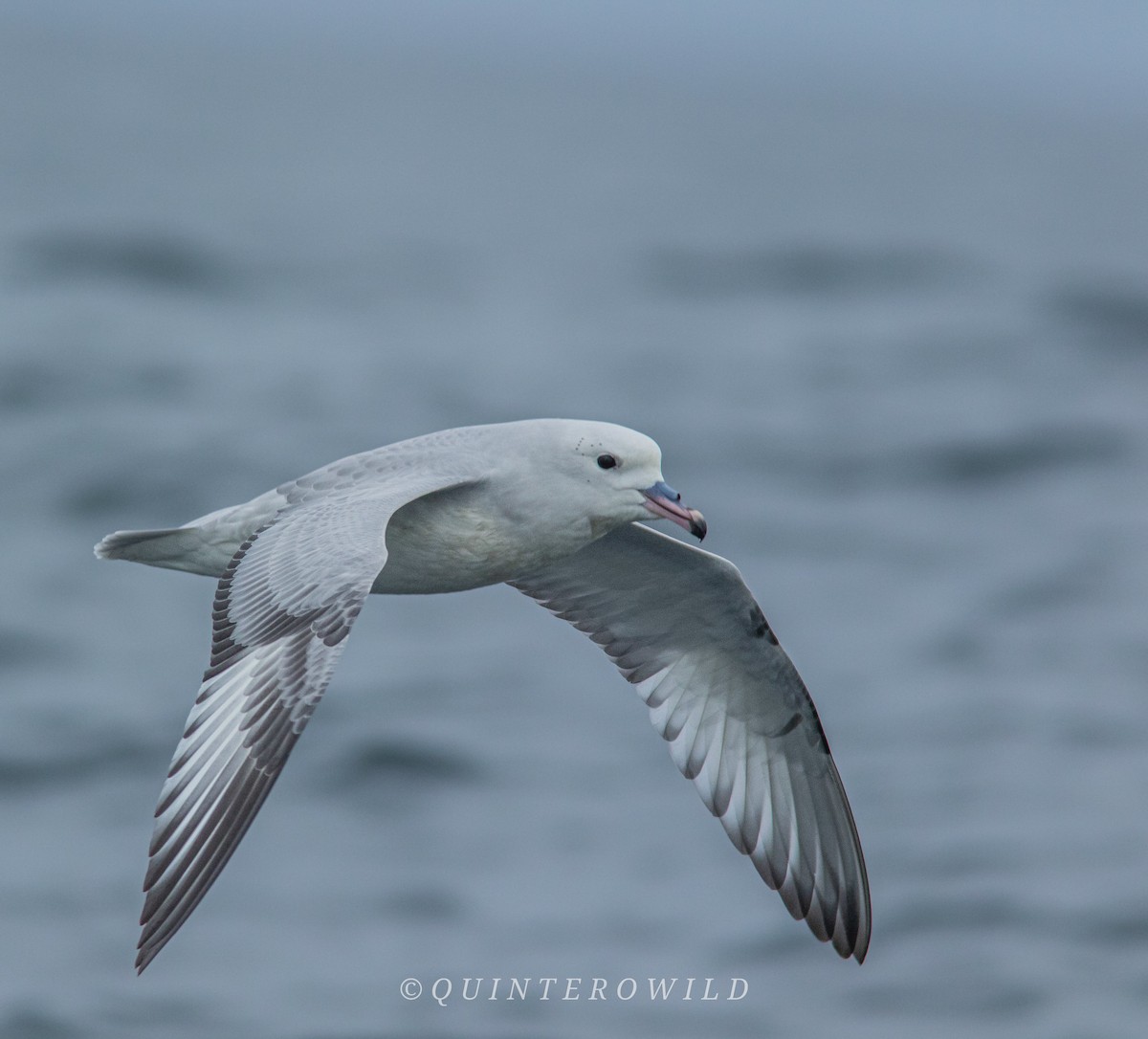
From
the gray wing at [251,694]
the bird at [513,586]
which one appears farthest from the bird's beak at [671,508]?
the gray wing at [251,694]

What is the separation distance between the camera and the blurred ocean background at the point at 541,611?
22.0m

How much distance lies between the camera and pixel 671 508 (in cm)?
895

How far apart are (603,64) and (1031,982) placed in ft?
493

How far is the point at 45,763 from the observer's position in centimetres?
2570

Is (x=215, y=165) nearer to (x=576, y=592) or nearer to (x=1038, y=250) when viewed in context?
(x=1038, y=250)

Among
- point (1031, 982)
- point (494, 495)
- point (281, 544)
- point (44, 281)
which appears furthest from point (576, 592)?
point (44, 281)

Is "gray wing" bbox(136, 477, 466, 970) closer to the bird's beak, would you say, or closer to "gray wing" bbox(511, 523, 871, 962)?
the bird's beak

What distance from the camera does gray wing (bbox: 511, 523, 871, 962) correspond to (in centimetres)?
1052

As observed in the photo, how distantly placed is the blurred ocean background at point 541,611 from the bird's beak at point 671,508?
12.4 metres

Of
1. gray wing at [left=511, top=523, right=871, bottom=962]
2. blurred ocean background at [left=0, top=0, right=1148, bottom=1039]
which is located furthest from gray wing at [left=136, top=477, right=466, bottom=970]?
blurred ocean background at [left=0, top=0, right=1148, bottom=1039]

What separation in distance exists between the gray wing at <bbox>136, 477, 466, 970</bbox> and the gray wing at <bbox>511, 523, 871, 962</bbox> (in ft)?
7.33

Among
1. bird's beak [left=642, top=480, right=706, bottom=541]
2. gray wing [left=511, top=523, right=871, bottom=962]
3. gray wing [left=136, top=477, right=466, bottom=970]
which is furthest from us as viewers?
gray wing [left=511, top=523, right=871, bottom=962]

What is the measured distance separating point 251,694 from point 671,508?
198 cm

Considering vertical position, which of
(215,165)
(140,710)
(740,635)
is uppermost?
(740,635)
